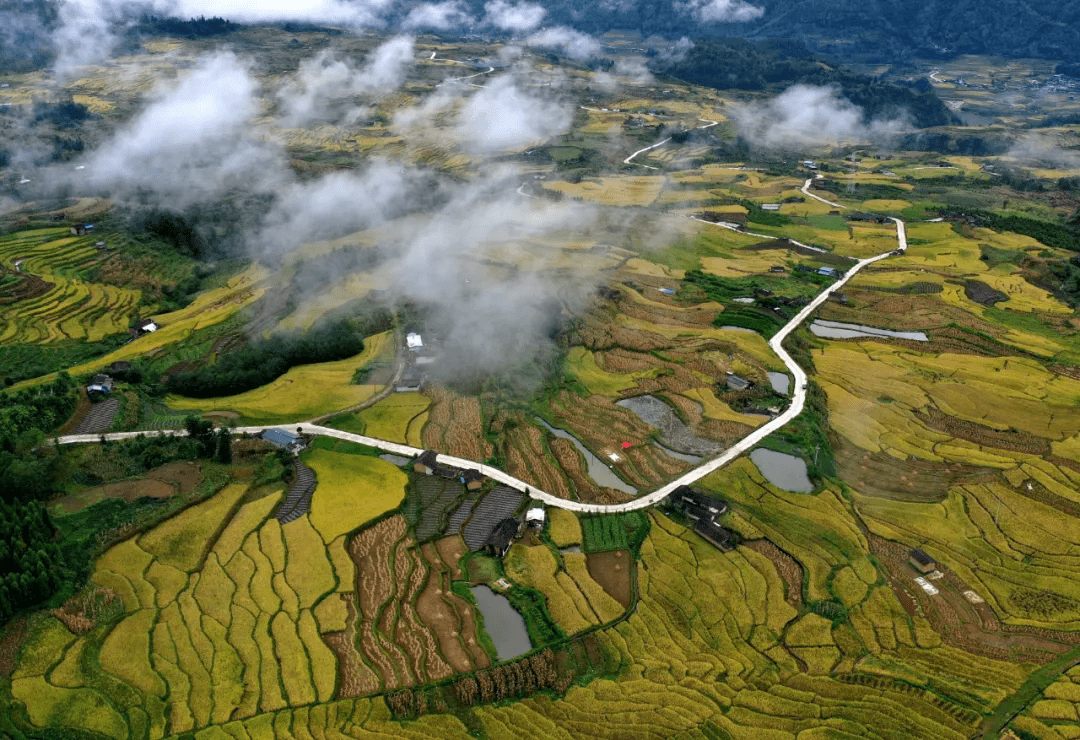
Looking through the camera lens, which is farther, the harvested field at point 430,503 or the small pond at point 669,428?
the small pond at point 669,428

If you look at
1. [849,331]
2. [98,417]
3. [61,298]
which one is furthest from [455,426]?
[61,298]

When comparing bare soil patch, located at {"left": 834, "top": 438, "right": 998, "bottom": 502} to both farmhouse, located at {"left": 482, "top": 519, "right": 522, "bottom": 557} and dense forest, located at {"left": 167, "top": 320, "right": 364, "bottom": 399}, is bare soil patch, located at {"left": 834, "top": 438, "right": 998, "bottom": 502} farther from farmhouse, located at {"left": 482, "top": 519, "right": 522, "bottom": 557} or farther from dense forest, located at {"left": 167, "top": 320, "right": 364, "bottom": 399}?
dense forest, located at {"left": 167, "top": 320, "right": 364, "bottom": 399}

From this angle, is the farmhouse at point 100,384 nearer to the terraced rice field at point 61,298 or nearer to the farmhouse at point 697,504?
the terraced rice field at point 61,298

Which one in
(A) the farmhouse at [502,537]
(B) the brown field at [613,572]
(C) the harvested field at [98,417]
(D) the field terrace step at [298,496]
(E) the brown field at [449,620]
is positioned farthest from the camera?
(C) the harvested field at [98,417]

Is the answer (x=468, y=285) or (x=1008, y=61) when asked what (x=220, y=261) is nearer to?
(x=468, y=285)

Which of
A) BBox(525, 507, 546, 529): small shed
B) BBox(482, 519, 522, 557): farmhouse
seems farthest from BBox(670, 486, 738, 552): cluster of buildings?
BBox(482, 519, 522, 557): farmhouse

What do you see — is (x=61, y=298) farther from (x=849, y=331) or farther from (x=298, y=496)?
(x=849, y=331)

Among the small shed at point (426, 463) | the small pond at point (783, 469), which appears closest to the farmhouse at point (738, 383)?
the small pond at point (783, 469)
